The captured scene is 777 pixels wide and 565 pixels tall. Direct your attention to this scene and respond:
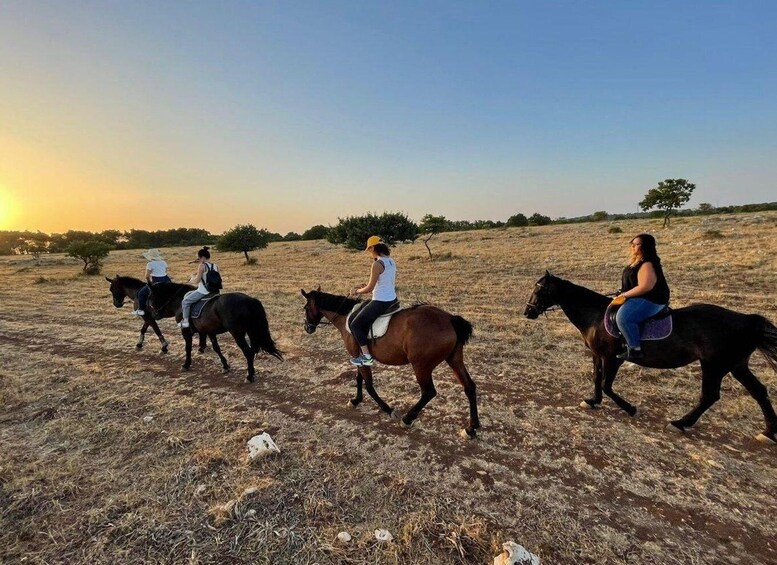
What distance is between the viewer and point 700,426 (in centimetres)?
484

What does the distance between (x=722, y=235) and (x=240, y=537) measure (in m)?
32.0

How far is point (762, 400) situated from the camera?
14.9 feet

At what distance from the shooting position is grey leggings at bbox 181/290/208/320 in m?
7.87

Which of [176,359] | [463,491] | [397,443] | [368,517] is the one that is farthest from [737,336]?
[176,359]

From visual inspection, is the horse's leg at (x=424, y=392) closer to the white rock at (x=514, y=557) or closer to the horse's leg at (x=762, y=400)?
the white rock at (x=514, y=557)

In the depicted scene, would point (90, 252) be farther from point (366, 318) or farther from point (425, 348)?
point (425, 348)

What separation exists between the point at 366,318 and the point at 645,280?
3.93 m

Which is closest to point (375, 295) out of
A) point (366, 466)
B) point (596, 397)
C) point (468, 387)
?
point (468, 387)

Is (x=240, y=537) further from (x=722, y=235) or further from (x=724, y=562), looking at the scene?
(x=722, y=235)

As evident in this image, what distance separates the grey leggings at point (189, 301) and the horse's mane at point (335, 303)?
3.41 m

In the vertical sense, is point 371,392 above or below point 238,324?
below

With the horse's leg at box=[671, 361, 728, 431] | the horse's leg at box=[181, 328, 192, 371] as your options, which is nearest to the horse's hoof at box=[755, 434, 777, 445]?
the horse's leg at box=[671, 361, 728, 431]

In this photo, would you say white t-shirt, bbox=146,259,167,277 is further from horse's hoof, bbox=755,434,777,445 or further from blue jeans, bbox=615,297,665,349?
horse's hoof, bbox=755,434,777,445

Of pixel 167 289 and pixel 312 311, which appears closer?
pixel 312 311
